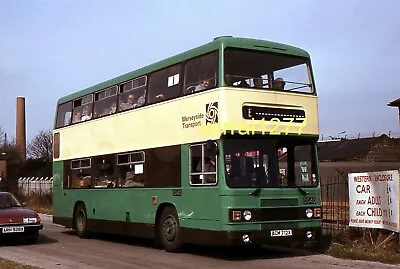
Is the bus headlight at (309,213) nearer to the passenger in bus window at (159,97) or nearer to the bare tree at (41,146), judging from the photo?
the passenger in bus window at (159,97)

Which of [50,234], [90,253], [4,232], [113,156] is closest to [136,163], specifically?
[113,156]

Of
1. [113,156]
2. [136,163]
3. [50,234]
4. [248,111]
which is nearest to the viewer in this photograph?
[248,111]

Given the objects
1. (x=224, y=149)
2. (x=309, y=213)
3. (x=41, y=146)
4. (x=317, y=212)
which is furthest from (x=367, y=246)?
(x=41, y=146)

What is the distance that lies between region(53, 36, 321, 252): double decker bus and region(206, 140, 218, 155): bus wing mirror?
0.07ft

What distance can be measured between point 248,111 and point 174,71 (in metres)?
2.47

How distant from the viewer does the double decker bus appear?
11969 millimetres

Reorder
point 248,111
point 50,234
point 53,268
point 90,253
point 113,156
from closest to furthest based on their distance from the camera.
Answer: point 53,268 → point 248,111 → point 90,253 → point 113,156 → point 50,234

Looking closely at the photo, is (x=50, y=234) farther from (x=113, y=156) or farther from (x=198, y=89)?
(x=198, y=89)

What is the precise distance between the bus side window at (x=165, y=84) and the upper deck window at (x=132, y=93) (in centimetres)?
39

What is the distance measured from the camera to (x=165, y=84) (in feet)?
46.4

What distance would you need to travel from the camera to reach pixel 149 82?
14.8m

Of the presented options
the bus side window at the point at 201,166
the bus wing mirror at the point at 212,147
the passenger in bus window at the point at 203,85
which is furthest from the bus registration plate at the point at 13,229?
the passenger in bus window at the point at 203,85

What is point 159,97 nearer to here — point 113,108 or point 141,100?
point 141,100

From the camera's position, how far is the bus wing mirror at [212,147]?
39.4ft
